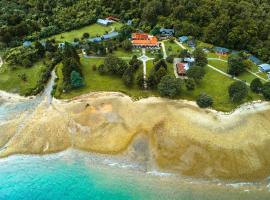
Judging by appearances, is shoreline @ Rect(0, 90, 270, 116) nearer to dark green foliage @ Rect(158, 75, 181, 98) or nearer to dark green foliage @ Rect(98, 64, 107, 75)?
dark green foliage @ Rect(158, 75, 181, 98)

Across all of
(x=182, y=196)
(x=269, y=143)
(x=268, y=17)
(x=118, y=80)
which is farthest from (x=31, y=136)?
(x=268, y=17)

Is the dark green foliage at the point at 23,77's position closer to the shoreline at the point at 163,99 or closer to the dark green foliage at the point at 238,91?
the shoreline at the point at 163,99

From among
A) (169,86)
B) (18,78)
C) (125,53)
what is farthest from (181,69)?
(18,78)

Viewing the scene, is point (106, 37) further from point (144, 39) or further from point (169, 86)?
point (169, 86)

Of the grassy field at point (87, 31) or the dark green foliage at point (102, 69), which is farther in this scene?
the grassy field at point (87, 31)

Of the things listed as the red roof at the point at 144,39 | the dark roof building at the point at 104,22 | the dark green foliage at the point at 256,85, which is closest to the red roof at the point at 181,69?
the red roof at the point at 144,39
